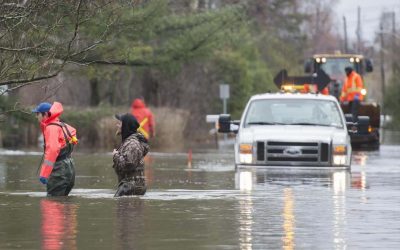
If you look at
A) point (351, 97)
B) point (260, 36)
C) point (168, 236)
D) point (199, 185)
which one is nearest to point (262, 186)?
point (199, 185)

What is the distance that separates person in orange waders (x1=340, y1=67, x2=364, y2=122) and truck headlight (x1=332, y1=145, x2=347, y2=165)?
Result: 12662 mm

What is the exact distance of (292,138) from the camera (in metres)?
22.4

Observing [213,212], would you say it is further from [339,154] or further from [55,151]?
[339,154]

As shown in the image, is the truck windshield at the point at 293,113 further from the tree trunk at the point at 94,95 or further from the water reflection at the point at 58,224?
the tree trunk at the point at 94,95

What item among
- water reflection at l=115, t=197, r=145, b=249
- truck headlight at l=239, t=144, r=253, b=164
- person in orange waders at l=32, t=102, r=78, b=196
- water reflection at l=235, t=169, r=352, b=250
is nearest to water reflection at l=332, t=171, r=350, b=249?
water reflection at l=235, t=169, r=352, b=250

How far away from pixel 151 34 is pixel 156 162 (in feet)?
41.0

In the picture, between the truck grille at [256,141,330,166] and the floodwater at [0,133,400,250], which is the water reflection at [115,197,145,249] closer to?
the floodwater at [0,133,400,250]

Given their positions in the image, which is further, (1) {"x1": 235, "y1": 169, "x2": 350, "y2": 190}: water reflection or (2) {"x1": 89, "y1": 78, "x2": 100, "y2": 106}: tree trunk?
(2) {"x1": 89, "y1": 78, "x2": 100, "y2": 106}: tree trunk

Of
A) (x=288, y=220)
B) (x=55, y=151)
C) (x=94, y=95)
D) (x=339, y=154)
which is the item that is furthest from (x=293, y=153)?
→ (x=94, y=95)

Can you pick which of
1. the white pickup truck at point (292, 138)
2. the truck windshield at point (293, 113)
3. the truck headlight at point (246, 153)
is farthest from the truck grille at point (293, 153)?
the truck windshield at point (293, 113)

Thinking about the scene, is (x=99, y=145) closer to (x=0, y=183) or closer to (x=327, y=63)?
(x=327, y=63)

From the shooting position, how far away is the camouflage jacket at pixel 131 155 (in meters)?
17.4

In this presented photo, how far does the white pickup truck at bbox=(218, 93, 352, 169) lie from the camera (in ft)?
73.3

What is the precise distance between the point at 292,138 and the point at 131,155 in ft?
18.4
